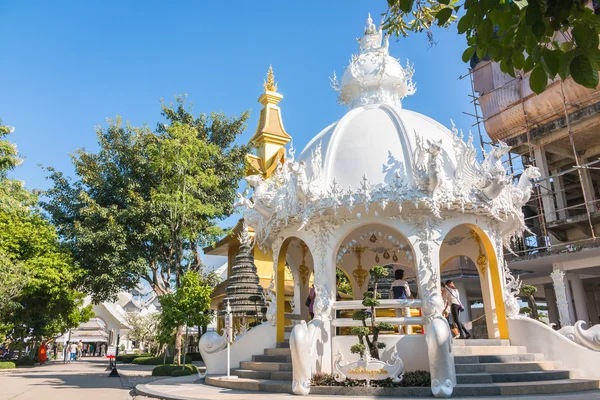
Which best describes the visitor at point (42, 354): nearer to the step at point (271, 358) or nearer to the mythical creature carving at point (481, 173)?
the step at point (271, 358)

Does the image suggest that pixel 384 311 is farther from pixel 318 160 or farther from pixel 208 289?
pixel 208 289

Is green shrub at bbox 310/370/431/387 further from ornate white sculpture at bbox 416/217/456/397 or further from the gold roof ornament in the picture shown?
the gold roof ornament

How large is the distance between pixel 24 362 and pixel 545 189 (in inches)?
1068

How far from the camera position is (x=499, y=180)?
9312mm

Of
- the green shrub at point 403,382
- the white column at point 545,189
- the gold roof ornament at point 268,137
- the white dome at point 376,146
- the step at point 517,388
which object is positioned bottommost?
the step at point 517,388

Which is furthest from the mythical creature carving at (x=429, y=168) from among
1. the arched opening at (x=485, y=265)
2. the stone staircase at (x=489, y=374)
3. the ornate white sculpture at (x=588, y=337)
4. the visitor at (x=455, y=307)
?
the ornate white sculpture at (x=588, y=337)

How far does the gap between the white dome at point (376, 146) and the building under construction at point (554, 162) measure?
9.70 m

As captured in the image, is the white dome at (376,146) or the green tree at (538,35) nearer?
the green tree at (538,35)

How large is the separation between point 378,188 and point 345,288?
51.3 ft

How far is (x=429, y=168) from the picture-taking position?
29.6ft

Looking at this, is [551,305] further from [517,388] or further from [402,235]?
[517,388]

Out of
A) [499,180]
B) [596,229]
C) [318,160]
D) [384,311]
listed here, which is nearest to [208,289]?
[384,311]

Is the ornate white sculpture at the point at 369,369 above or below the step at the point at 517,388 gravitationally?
above

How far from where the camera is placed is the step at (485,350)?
8.84 metres
